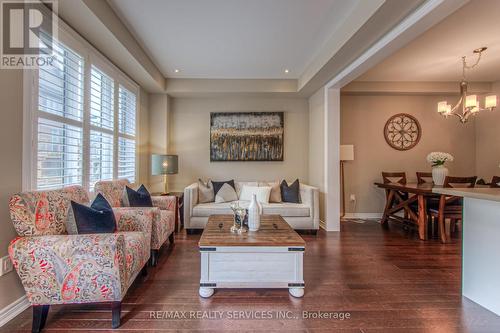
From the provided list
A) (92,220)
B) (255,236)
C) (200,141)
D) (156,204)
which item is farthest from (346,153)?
(92,220)

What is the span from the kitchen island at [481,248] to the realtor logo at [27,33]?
3.67 meters

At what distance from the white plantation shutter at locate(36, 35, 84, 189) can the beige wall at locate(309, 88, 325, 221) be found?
11.8 ft

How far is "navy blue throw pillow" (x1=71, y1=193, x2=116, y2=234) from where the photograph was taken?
183 centimetres

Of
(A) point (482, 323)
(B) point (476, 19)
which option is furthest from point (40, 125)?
(B) point (476, 19)

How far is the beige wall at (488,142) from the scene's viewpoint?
4758 mm

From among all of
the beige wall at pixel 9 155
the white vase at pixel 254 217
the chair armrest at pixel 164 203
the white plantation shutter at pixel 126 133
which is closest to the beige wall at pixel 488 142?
the white vase at pixel 254 217

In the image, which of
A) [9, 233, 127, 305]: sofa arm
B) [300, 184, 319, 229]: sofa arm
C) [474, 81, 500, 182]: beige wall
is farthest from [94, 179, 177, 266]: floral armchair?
[474, 81, 500, 182]: beige wall

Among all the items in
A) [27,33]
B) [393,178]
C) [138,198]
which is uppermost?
[27,33]

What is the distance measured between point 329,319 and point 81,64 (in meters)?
3.45

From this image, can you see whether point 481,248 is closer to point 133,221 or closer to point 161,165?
point 133,221

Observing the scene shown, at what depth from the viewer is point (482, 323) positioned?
176cm

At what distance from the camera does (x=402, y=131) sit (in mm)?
5023

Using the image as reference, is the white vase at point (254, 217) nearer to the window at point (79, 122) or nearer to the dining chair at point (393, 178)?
the window at point (79, 122)

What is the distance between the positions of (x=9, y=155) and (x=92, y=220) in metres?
0.76
